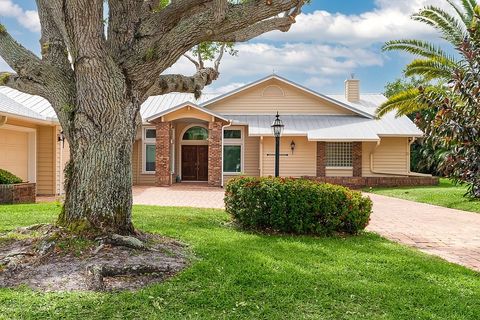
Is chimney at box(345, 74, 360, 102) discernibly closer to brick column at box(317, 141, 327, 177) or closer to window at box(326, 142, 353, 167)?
window at box(326, 142, 353, 167)

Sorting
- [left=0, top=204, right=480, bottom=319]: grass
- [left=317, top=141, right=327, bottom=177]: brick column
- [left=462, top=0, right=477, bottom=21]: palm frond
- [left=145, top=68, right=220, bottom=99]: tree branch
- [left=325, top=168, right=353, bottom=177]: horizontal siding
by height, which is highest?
[left=462, top=0, right=477, bottom=21]: palm frond

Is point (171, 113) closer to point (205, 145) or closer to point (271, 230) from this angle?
point (205, 145)

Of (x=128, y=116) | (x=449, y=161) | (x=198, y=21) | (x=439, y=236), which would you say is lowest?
(x=439, y=236)

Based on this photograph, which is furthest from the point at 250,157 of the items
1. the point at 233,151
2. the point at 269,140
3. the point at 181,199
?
the point at 181,199

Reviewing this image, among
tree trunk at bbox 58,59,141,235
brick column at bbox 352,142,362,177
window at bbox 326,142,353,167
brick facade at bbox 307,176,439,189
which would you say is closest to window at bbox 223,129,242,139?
window at bbox 326,142,353,167

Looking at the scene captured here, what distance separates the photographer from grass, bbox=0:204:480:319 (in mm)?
4199

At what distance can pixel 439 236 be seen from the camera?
374 inches

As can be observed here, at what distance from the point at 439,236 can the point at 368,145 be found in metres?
14.5

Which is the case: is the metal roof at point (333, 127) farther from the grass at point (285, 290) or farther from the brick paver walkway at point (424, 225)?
the grass at point (285, 290)

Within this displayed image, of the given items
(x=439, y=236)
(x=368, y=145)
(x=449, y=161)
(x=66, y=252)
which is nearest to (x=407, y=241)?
(x=439, y=236)

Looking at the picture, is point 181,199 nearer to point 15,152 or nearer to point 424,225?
point 15,152

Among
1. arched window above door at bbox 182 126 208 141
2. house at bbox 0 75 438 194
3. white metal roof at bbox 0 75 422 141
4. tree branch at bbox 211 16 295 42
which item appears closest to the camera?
tree branch at bbox 211 16 295 42

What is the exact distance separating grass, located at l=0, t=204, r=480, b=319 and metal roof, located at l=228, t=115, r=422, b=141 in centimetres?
1511

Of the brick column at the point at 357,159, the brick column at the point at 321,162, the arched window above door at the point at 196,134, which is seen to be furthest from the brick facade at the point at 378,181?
the arched window above door at the point at 196,134
